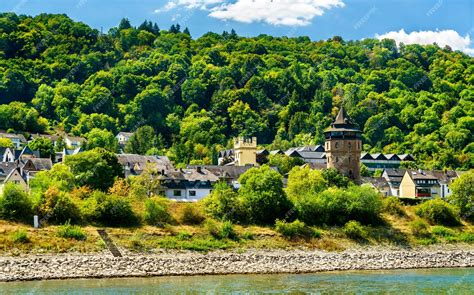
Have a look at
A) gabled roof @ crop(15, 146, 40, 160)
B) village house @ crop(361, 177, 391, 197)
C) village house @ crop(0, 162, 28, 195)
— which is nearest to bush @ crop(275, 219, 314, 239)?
village house @ crop(0, 162, 28, 195)

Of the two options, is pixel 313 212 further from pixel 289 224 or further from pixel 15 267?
pixel 15 267

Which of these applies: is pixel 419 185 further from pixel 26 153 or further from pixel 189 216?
pixel 26 153

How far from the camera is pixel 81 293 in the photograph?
113ft

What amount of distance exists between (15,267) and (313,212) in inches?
943

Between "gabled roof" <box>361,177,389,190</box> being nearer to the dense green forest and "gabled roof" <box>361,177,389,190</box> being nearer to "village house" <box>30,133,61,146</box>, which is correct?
the dense green forest

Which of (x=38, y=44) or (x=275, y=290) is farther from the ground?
(x=38, y=44)

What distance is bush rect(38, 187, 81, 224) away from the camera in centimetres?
4891

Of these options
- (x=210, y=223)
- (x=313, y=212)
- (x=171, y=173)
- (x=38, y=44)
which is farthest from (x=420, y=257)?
(x=38, y=44)

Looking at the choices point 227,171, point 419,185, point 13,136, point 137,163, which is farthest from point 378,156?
point 13,136

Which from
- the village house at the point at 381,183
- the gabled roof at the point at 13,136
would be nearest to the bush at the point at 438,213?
the village house at the point at 381,183

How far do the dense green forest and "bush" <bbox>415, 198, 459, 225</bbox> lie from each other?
45786 mm

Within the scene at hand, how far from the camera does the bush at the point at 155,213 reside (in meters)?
51.4

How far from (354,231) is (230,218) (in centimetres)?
932

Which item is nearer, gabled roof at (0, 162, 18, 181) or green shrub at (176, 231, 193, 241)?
green shrub at (176, 231, 193, 241)
